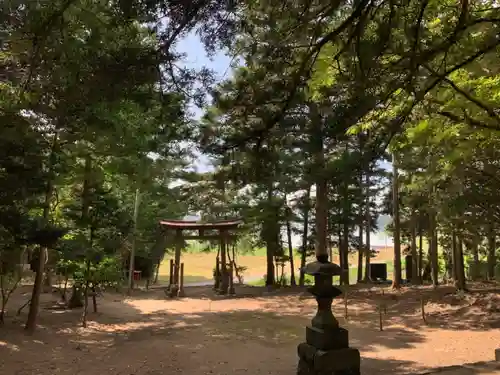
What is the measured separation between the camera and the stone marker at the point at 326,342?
14.4 ft

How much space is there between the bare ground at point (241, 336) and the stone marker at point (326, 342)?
1.07m

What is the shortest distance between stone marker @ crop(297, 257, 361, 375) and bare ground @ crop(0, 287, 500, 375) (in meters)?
1.07

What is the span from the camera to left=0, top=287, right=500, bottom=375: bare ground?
643 cm

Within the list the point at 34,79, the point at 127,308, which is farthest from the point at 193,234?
the point at 34,79

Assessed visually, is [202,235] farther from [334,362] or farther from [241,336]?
[334,362]

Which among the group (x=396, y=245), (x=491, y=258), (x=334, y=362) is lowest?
(x=334, y=362)

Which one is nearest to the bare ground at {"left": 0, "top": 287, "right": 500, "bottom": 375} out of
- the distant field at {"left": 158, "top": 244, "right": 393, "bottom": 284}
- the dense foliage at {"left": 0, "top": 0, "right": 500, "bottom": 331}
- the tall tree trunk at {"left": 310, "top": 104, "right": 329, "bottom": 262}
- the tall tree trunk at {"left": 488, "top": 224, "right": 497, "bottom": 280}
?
the dense foliage at {"left": 0, "top": 0, "right": 500, "bottom": 331}

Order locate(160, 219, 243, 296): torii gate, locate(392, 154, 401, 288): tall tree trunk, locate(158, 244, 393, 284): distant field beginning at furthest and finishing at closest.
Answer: locate(158, 244, 393, 284): distant field, locate(160, 219, 243, 296): torii gate, locate(392, 154, 401, 288): tall tree trunk

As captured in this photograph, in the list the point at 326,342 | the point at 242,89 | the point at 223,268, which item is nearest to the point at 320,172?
the point at 223,268

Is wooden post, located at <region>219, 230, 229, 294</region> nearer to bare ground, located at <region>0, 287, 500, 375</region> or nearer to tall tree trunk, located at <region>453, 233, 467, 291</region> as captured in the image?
bare ground, located at <region>0, 287, 500, 375</region>

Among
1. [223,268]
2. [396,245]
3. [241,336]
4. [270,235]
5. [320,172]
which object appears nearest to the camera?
[241,336]

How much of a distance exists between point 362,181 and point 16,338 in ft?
42.0

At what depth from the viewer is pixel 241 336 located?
872 centimetres

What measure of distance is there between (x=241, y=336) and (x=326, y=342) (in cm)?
459
